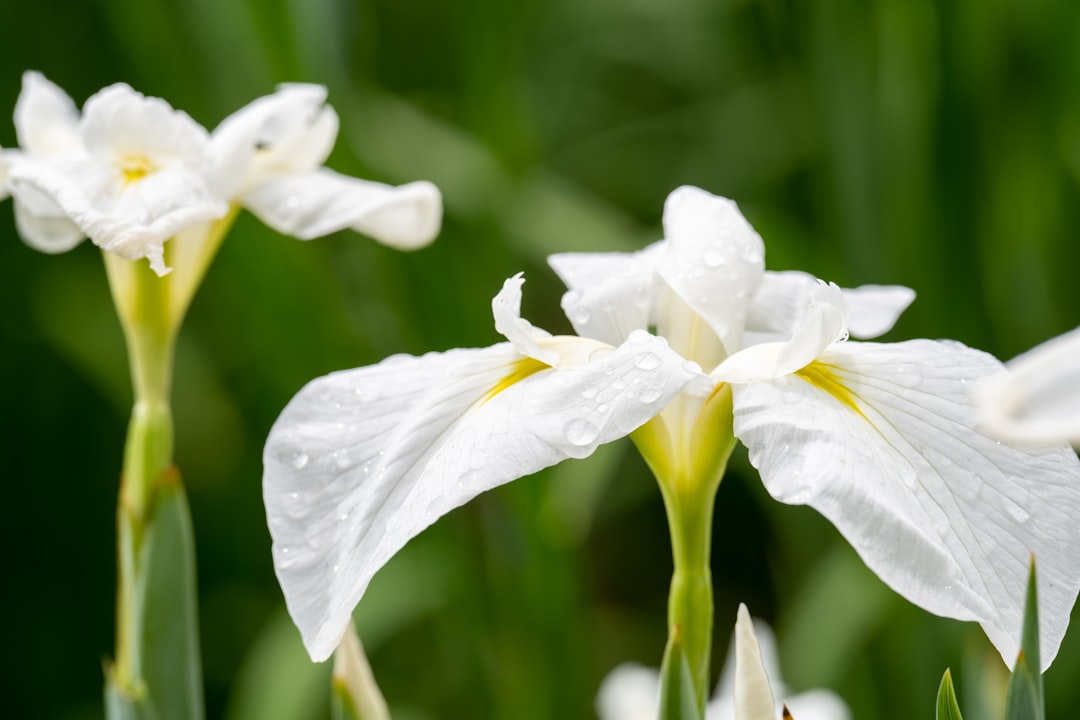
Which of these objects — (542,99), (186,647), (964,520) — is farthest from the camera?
(542,99)

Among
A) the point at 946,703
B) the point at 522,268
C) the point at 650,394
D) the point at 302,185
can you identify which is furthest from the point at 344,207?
the point at 522,268

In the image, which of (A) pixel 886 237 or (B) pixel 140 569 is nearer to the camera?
(B) pixel 140 569

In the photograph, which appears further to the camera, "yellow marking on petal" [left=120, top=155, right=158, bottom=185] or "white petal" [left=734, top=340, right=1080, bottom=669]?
"yellow marking on petal" [left=120, top=155, right=158, bottom=185]

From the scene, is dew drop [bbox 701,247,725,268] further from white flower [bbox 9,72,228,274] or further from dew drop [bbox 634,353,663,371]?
white flower [bbox 9,72,228,274]

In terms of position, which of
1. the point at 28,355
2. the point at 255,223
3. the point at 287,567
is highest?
the point at 287,567

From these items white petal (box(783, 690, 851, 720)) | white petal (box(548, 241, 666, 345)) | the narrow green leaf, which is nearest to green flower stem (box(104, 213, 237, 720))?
→ the narrow green leaf

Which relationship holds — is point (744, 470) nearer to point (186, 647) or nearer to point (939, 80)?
point (939, 80)

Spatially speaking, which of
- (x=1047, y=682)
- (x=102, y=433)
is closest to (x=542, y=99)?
(x=102, y=433)
